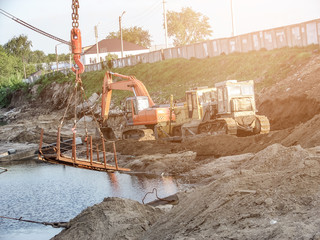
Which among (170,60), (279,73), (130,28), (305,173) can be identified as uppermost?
(130,28)

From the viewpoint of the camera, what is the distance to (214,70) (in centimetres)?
4681

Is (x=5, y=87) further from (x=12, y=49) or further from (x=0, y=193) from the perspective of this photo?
(x=0, y=193)

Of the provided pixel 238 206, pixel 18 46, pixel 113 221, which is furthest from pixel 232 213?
pixel 18 46

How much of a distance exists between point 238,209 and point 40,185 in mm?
16968

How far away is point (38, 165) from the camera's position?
3231cm

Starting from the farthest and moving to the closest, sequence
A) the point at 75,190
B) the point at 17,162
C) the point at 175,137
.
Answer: the point at 17,162 < the point at 175,137 < the point at 75,190

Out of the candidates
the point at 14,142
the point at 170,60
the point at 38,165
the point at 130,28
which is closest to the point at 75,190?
the point at 38,165

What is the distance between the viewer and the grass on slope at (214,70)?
120 ft

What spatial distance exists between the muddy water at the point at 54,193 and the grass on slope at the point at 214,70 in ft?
51.7

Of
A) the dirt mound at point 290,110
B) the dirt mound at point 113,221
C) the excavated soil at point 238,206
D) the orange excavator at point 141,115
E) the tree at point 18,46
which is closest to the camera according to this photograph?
the excavated soil at point 238,206

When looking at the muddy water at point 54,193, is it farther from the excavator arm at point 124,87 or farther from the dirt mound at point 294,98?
the dirt mound at point 294,98

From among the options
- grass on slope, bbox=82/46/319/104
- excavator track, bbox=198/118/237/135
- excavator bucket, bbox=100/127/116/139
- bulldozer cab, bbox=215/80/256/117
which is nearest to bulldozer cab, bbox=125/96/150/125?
excavator bucket, bbox=100/127/116/139

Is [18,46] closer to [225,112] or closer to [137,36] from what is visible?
[137,36]

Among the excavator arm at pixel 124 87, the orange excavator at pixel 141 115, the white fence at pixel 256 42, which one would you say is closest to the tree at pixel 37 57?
the white fence at pixel 256 42
